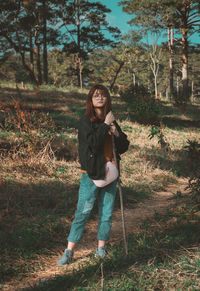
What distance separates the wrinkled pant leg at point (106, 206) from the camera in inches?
121

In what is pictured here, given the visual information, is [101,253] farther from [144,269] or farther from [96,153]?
[96,153]

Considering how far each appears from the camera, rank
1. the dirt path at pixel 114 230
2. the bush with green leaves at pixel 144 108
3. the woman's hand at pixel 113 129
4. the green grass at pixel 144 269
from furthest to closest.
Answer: the bush with green leaves at pixel 144 108 → the dirt path at pixel 114 230 → the woman's hand at pixel 113 129 → the green grass at pixel 144 269

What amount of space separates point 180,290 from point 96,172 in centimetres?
124

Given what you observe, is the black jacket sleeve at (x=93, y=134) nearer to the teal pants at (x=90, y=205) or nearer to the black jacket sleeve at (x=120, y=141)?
the black jacket sleeve at (x=120, y=141)

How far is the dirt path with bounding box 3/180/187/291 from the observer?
119 inches

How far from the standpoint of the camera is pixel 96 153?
2.89 m

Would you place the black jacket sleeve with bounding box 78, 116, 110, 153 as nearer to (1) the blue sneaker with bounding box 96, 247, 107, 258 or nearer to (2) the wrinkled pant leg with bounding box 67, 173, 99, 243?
(2) the wrinkled pant leg with bounding box 67, 173, 99, 243

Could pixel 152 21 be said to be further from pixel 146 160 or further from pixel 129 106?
pixel 146 160

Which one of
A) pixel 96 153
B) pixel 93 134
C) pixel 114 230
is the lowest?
pixel 114 230

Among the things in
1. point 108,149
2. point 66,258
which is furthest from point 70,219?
point 108,149

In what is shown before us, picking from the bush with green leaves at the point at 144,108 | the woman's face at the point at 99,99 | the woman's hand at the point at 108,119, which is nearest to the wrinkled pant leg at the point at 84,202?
the woman's hand at the point at 108,119

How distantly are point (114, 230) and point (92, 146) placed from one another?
1.91 metres

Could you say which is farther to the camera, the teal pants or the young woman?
the teal pants

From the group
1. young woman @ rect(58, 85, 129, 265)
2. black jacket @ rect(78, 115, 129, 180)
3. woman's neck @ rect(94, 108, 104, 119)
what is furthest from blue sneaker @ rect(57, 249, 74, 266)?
woman's neck @ rect(94, 108, 104, 119)
